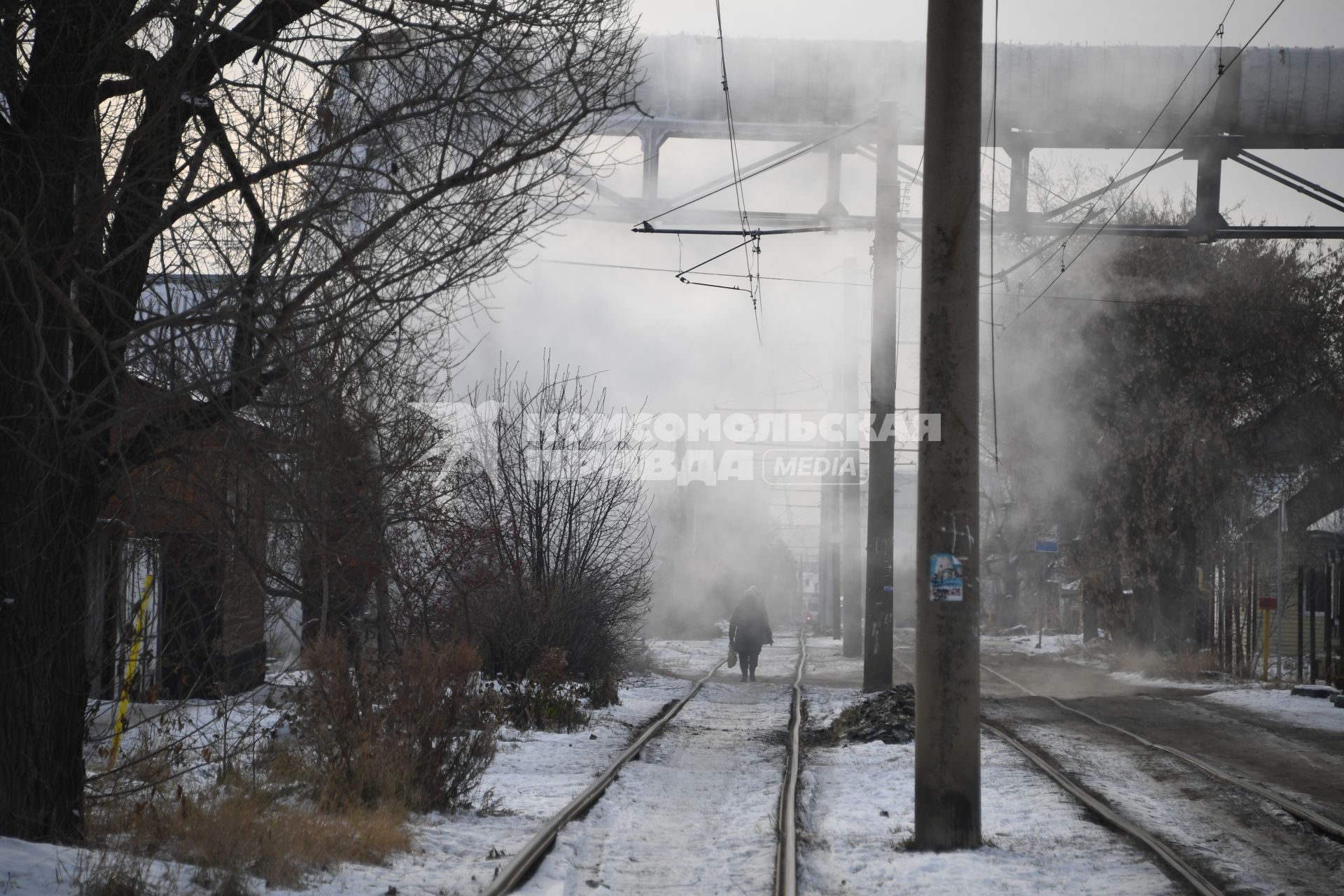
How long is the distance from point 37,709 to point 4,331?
190 centimetres

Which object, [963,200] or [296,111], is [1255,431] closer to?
[963,200]

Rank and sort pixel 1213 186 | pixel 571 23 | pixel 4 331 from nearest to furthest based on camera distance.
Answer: pixel 4 331
pixel 571 23
pixel 1213 186

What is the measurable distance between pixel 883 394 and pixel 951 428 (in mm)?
11054

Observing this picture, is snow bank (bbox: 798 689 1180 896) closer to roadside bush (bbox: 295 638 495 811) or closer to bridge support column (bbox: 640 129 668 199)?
roadside bush (bbox: 295 638 495 811)

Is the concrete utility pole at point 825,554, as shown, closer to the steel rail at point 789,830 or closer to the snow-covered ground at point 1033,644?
the snow-covered ground at point 1033,644

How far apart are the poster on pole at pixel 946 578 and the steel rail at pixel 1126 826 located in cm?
177

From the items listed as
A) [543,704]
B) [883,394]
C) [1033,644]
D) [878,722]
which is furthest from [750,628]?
[1033,644]

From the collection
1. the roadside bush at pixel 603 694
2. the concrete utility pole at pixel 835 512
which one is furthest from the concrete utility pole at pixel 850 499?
the roadside bush at pixel 603 694

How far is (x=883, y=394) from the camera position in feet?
62.2

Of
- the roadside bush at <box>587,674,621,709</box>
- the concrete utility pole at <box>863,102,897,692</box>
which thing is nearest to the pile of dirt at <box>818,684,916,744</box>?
the concrete utility pole at <box>863,102,897,692</box>

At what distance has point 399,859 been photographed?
741 cm

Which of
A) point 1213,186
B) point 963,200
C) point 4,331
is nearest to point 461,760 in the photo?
point 4,331

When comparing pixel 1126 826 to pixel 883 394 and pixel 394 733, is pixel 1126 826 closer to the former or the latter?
pixel 394 733

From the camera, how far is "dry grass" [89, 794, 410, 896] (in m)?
6.48
